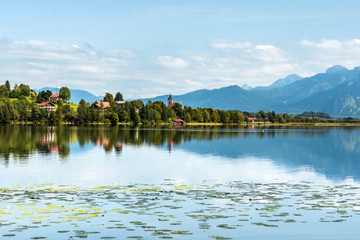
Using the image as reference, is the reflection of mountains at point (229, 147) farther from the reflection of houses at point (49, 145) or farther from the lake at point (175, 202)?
the lake at point (175, 202)

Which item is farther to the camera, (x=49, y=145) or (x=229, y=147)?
(x=229, y=147)

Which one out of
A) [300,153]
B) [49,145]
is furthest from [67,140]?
[300,153]

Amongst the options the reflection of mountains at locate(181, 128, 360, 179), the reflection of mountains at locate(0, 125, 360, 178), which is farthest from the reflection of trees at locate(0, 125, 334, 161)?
the reflection of mountains at locate(181, 128, 360, 179)

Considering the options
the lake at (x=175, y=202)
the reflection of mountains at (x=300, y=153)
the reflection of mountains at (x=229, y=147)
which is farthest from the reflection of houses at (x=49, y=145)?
the reflection of mountains at (x=300, y=153)

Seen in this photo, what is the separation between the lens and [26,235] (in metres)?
16.7

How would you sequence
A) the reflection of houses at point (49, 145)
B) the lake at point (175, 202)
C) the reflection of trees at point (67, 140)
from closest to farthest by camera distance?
the lake at point (175, 202), the reflection of trees at point (67, 140), the reflection of houses at point (49, 145)

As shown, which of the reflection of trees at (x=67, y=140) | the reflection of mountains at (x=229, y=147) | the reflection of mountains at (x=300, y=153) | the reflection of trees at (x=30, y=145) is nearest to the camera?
the reflection of mountains at (x=300, y=153)

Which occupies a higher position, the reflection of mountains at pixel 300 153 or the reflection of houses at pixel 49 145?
the reflection of houses at pixel 49 145

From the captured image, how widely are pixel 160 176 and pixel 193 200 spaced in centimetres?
1201

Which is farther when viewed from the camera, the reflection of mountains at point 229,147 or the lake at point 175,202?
the reflection of mountains at point 229,147

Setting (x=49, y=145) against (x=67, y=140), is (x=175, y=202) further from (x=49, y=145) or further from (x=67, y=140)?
(x=67, y=140)

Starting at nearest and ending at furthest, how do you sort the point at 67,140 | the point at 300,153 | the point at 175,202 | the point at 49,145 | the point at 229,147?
the point at 175,202
the point at 300,153
the point at 49,145
the point at 229,147
the point at 67,140

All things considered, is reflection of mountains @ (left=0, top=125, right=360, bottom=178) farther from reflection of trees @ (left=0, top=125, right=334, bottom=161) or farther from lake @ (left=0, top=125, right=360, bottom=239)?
lake @ (left=0, top=125, right=360, bottom=239)

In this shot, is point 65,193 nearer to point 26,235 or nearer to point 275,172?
point 26,235
